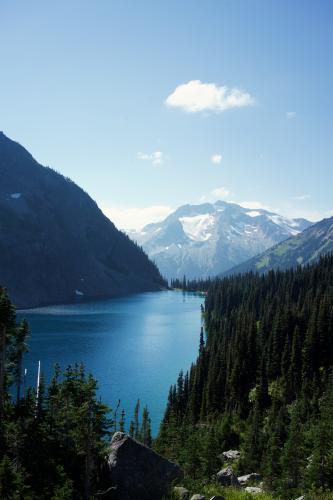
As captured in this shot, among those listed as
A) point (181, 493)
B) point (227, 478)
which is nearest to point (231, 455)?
point (227, 478)

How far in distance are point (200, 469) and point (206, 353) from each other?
7060 centimetres

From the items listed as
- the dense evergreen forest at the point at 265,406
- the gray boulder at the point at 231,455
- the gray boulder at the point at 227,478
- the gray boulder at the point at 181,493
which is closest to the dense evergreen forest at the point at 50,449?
the gray boulder at the point at 181,493

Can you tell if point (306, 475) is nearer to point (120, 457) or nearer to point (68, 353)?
point (120, 457)

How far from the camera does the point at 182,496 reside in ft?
103

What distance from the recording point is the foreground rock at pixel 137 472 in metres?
32.7

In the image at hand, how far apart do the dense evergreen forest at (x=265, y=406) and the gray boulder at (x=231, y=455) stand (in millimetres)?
1612

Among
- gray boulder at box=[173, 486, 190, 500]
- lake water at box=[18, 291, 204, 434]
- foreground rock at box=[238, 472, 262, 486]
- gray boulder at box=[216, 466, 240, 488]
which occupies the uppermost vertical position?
gray boulder at box=[173, 486, 190, 500]

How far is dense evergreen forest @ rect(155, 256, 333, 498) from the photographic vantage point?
53438 millimetres

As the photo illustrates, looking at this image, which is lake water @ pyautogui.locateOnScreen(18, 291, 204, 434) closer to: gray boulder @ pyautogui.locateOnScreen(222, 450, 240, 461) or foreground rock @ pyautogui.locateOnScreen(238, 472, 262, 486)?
gray boulder @ pyautogui.locateOnScreen(222, 450, 240, 461)

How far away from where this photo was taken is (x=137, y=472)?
33.0m

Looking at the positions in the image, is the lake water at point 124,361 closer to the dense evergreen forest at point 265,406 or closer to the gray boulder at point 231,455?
the dense evergreen forest at point 265,406

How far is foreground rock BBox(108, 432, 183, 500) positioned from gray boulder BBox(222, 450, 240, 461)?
3995cm

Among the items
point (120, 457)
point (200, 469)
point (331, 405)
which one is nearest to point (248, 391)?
point (331, 405)

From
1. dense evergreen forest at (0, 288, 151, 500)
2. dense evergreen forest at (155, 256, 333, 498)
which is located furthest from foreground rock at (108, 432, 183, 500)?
dense evergreen forest at (155, 256, 333, 498)
